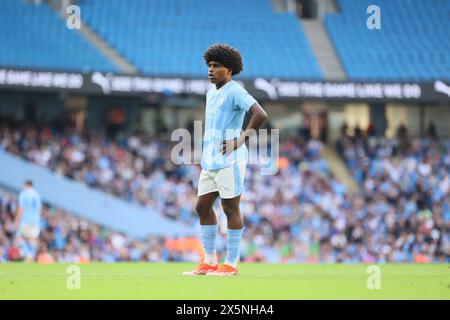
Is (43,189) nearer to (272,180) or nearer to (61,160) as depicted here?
(61,160)

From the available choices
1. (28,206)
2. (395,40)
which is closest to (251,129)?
(28,206)

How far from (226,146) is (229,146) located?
4 centimetres

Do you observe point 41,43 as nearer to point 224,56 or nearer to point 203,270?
point 224,56

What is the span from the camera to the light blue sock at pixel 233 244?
1034 centimetres

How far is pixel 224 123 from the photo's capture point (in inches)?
407

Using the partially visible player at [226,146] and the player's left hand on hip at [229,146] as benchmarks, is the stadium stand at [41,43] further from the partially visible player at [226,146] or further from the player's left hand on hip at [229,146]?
the player's left hand on hip at [229,146]

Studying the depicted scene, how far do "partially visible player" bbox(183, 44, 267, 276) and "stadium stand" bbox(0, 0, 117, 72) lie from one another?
1702cm

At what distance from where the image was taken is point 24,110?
28266 mm

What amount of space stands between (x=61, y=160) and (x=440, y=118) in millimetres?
13266

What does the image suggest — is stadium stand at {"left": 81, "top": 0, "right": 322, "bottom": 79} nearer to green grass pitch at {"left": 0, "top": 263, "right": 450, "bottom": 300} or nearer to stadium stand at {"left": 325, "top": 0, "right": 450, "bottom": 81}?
stadium stand at {"left": 325, "top": 0, "right": 450, "bottom": 81}

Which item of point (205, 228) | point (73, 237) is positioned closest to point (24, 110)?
point (73, 237)

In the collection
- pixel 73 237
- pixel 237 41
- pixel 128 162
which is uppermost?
pixel 237 41

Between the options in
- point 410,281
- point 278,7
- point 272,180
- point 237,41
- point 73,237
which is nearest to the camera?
point 410,281

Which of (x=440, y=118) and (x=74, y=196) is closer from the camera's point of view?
(x=74, y=196)
